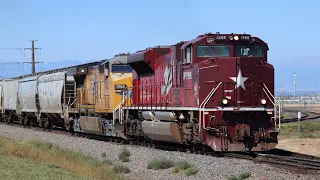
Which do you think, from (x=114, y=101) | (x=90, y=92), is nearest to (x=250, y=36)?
(x=114, y=101)

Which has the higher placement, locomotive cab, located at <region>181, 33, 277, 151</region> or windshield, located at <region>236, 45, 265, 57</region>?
windshield, located at <region>236, 45, 265, 57</region>

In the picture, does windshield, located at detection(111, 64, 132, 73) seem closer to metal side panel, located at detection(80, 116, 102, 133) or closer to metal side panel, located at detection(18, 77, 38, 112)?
metal side panel, located at detection(80, 116, 102, 133)

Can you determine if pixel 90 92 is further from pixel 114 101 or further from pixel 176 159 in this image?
pixel 176 159

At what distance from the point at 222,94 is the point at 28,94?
23.8 meters

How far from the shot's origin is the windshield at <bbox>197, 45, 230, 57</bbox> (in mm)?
16688

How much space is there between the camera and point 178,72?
17750 millimetres

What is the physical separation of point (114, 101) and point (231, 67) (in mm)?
8058

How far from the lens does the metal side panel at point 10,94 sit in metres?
41.9

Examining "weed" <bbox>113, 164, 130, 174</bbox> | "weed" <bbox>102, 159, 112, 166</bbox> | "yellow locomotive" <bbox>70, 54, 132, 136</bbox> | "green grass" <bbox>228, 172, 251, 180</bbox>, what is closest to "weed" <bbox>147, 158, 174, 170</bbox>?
"weed" <bbox>113, 164, 130, 174</bbox>

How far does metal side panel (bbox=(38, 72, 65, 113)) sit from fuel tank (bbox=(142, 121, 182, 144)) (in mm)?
11324

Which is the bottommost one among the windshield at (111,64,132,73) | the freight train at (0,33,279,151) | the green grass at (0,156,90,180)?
the green grass at (0,156,90,180)

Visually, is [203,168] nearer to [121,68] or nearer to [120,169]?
[120,169]

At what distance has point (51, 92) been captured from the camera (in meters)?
31.9

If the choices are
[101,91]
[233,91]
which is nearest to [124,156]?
[233,91]
